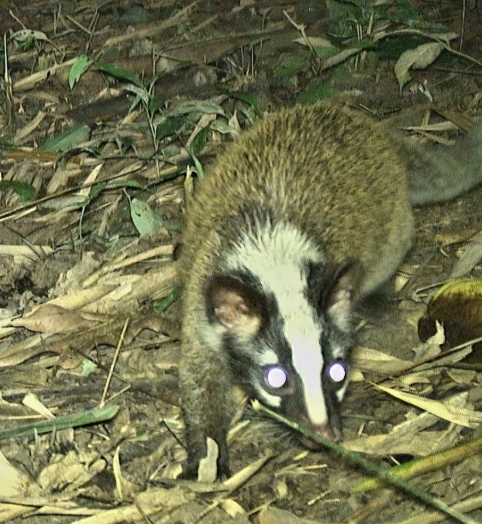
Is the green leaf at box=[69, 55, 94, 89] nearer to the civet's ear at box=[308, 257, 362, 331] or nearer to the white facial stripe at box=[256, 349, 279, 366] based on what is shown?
the civet's ear at box=[308, 257, 362, 331]

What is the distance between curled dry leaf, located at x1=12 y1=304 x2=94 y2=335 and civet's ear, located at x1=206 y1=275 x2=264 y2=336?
1267mm

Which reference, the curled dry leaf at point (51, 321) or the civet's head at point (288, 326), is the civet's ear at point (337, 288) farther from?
the curled dry leaf at point (51, 321)

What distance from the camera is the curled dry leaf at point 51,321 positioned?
579 centimetres

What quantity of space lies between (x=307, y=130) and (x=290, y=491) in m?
2.34

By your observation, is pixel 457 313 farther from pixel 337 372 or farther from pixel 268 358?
pixel 268 358

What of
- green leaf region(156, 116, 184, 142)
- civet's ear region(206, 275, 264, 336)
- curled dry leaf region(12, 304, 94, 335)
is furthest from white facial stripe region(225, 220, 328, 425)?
green leaf region(156, 116, 184, 142)

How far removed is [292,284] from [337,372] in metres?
0.50

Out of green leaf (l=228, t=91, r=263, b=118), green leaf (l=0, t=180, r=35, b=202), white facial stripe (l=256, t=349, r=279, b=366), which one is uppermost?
white facial stripe (l=256, t=349, r=279, b=366)

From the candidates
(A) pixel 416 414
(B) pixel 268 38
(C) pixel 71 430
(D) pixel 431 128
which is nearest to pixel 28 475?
(C) pixel 71 430

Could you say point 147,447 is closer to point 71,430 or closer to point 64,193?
point 71,430

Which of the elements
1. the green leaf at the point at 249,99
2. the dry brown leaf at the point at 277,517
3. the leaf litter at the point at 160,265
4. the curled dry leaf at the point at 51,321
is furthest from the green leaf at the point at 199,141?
the dry brown leaf at the point at 277,517

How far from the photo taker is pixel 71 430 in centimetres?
499

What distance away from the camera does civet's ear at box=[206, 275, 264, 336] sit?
4.59 meters

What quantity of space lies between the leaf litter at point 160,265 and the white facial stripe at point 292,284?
1.97 ft
